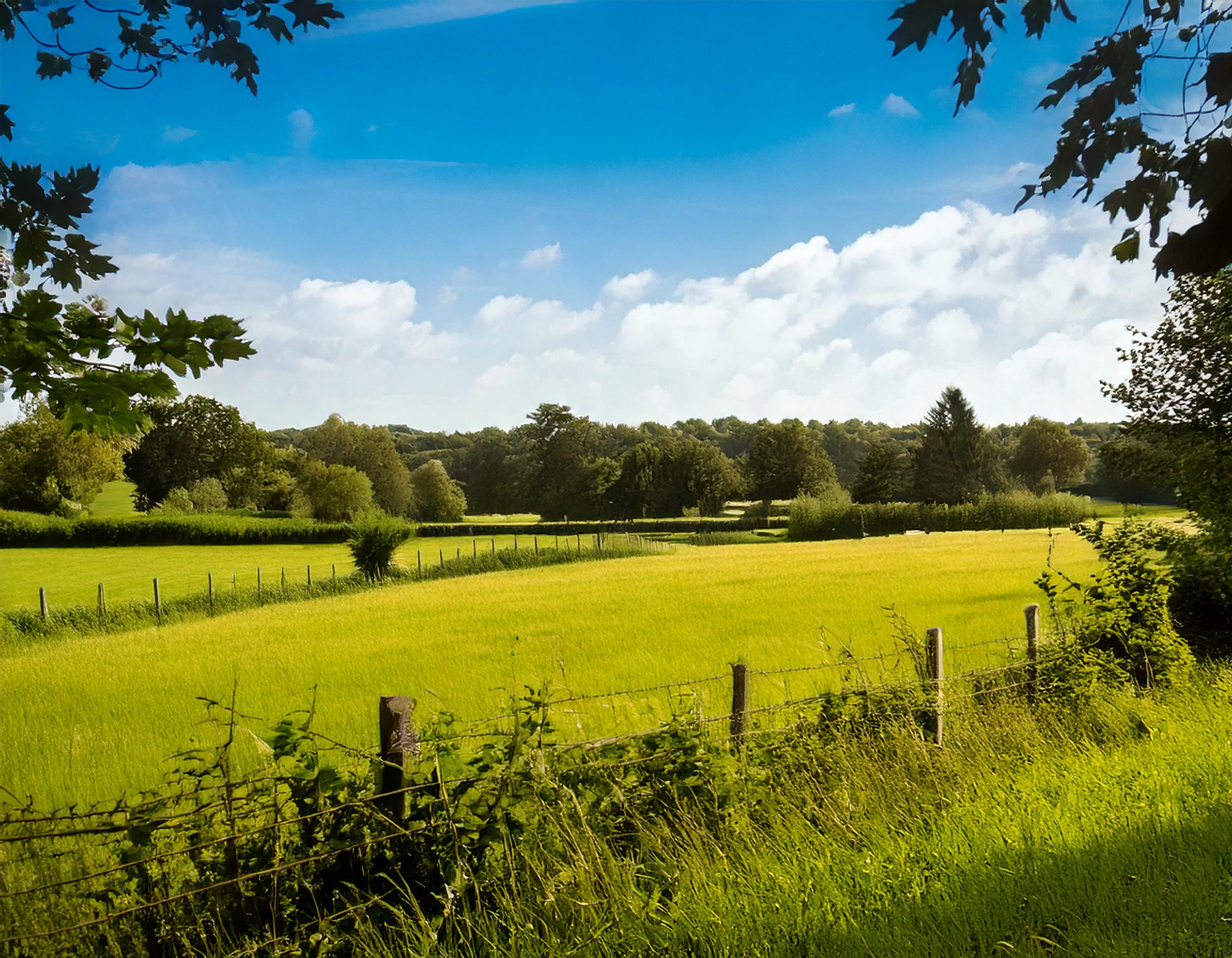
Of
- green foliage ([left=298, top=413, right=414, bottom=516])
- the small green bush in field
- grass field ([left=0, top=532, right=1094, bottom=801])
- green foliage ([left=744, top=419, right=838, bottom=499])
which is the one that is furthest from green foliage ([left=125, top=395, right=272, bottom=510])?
green foliage ([left=744, top=419, right=838, bottom=499])

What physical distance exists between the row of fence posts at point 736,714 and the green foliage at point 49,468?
45.6 m

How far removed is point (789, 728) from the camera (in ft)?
16.5

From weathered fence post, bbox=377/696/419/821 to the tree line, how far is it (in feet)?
129

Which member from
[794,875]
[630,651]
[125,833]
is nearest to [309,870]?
[125,833]

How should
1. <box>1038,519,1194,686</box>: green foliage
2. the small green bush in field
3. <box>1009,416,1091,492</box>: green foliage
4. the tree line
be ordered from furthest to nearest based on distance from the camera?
<box>1009,416,1091,492</box>: green foliage
the tree line
the small green bush in field
<box>1038,519,1194,686</box>: green foliage

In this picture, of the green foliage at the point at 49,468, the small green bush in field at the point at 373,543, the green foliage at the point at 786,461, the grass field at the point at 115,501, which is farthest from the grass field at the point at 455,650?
the green foliage at the point at 786,461

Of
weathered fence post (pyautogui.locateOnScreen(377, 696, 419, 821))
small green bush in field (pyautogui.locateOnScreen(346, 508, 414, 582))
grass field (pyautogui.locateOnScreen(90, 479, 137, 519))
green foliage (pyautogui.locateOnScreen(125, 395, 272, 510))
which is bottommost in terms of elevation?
small green bush in field (pyautogui.locateOnScreen(346, 508, 414, 582))

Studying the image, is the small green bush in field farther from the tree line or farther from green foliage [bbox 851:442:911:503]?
green foliage [bbox 851:442:911:503]

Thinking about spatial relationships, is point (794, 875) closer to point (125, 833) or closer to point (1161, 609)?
point (125, 833)

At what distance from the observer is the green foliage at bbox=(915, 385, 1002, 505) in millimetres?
66625

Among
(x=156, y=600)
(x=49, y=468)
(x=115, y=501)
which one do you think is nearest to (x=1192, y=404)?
(x=156, y=600)

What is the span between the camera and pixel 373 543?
101ft

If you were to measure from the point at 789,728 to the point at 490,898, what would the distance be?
2328 mm

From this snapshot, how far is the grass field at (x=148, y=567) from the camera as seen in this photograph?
90.9ft
